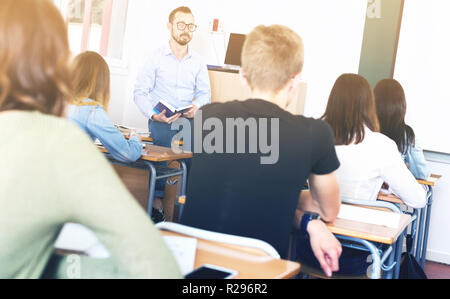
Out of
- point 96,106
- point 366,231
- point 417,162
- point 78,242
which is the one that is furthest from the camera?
point 417,162

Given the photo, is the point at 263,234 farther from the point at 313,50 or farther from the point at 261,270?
the point at 313,50

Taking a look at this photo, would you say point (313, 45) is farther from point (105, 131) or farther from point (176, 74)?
point (105, 131)

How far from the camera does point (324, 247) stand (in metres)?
1.67

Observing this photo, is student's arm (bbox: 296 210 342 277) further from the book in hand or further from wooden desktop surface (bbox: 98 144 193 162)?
the book in hand

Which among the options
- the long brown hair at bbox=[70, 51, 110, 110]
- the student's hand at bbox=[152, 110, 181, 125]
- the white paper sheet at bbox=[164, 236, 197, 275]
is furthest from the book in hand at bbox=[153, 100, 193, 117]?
the white paper sheet at bbox=[164, 236, 197, 275]

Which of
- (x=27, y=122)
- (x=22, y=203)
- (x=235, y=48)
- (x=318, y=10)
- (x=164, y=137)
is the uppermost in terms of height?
(x=318, y=10)

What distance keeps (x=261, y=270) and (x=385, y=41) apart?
3.99 m

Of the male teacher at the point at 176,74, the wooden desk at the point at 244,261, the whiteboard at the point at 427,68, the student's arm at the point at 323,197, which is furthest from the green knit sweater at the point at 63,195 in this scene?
the whiteboard at the point at 427,68

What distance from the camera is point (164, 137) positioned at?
453cm

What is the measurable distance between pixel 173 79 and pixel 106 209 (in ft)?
13.8

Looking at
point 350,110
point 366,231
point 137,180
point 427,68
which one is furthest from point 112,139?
point 427,68

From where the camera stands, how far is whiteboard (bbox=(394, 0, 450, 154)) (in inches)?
178

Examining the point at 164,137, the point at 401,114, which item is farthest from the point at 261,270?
the point at 164,137

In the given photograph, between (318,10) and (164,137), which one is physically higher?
(318,10)
